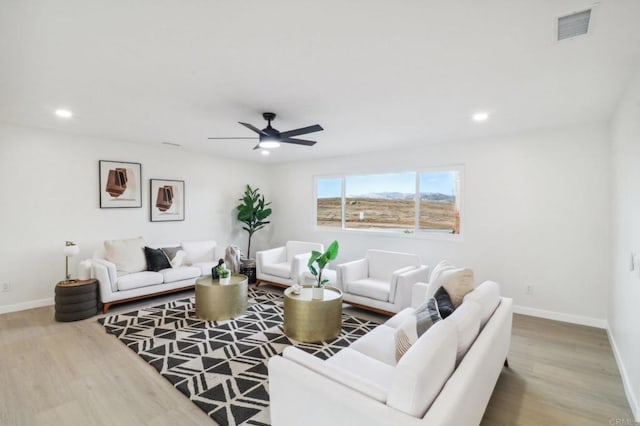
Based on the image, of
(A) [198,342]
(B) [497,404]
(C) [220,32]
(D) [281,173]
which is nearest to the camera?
(C) [220,32]

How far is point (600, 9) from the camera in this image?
5.25 ft

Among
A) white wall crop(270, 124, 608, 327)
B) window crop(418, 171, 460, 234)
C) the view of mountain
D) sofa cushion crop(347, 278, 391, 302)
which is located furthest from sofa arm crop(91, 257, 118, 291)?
window crop(418, 171, 460, 234)

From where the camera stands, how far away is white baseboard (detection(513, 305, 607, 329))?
144 inches

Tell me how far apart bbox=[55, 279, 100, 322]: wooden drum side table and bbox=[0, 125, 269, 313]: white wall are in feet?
2.80

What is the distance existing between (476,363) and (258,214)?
5.35 metres

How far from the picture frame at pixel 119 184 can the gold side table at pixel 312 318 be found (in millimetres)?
3520

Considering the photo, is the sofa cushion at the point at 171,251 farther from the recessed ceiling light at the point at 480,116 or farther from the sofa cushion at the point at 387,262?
the recessed ceiling light at the point at 480,116

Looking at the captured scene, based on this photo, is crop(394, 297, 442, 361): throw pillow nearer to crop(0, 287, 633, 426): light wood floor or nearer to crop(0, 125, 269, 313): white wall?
crop(0, 287, 633, 426): light wood floor

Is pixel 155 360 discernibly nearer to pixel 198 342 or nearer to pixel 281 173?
pixel 198 342

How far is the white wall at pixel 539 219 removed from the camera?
367 centimetres

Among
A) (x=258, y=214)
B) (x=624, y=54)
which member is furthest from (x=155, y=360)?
(x=624, y=54)

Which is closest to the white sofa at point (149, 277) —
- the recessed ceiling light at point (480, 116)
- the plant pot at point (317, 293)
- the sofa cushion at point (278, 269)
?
the sofa cushion at point (278, 269)

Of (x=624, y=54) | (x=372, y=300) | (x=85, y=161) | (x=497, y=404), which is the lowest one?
(x=497, y=404)

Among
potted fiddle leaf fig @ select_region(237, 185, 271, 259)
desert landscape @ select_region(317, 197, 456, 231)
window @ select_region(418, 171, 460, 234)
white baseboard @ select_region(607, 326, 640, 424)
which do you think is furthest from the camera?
potted fiddle leaf fig @ select_region(237, 185, 271, 259)
